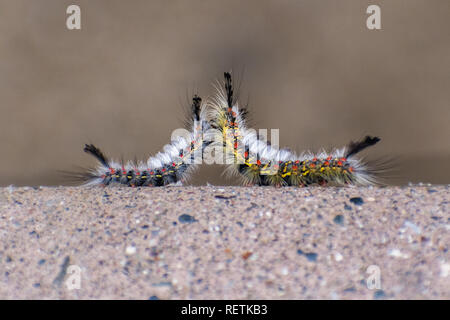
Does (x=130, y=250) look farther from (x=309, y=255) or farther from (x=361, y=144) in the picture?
(x=361, y=144)

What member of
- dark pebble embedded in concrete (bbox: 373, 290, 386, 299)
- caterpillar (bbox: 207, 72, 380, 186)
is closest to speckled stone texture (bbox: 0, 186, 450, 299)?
dark pebble embedded in concrete (bbox: 373, 290, 386, 299)

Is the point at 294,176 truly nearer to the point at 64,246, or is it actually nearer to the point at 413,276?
the point at 413,276

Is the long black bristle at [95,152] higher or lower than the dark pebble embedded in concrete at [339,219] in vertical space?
higher

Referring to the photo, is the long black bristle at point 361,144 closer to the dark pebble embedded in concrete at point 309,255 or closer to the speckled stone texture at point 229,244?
the speckled stone texture at point 229,244

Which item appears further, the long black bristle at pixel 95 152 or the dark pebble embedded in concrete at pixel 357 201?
the long black bristle at pixel 95 152

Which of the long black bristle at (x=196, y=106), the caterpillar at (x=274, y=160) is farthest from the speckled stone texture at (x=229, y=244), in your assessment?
the long black bristle at (x=196, y=106)

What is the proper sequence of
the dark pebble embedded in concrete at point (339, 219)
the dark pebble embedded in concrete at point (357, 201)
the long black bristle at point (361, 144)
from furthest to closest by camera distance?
the long black bristle at point (361, 144)
the dark pebble embedded in concrete at point (357, 201)
the dark pebble embedded in concrete at point (339, 219)
